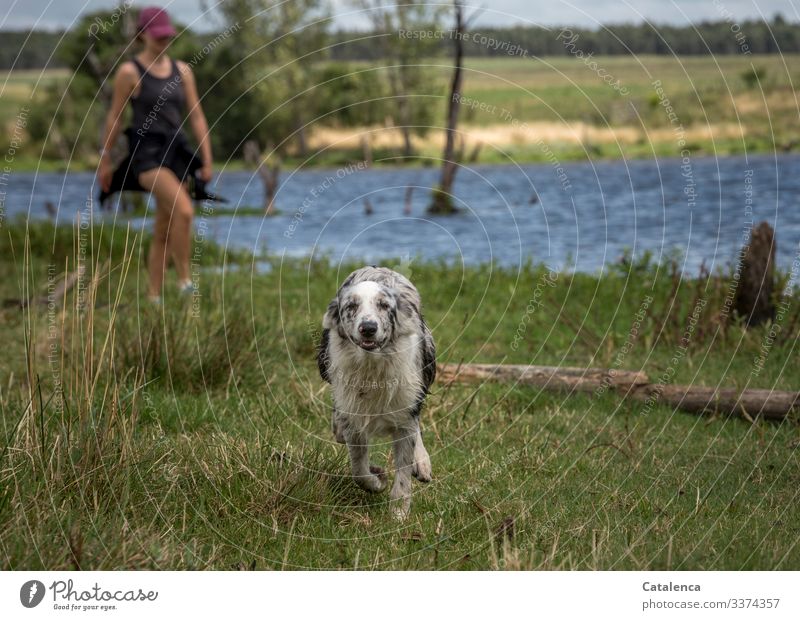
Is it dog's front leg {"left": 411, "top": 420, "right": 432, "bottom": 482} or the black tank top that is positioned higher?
the black tank top

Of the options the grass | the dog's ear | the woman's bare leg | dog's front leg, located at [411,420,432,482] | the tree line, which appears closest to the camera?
the grass

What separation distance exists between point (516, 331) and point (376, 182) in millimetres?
22227

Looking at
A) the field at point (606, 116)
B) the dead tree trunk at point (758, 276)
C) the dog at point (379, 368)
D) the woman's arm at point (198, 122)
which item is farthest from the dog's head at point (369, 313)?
the field at point (606, 116)

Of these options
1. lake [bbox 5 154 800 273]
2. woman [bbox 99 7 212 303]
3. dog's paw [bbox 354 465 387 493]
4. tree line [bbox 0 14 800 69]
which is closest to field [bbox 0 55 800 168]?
lake [bbox 5 154 800 273]

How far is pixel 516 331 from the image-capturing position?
1061 cm

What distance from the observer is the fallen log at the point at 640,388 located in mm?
7551

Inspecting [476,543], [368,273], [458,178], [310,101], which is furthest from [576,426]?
[310,101]

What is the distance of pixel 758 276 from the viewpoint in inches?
426

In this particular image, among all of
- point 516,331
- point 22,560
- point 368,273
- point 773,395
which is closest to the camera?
point 22,560

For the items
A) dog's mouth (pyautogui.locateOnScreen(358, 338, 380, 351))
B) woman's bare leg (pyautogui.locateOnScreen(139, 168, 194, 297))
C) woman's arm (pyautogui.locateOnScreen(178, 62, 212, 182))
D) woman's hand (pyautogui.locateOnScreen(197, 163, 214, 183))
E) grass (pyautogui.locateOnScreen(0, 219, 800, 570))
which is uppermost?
woman's arm (pyautogui.locateOnScreen(178, 62, 212, 182))

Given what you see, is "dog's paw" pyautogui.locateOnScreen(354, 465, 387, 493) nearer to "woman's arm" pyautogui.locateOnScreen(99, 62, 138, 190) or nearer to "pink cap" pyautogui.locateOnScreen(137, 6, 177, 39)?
"woman's arm" pyautogui.locateOnScreen(99, 62, 138, 190)

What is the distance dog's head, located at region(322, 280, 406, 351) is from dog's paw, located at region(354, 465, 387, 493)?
105 centimetres

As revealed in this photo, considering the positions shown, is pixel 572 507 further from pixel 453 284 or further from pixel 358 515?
pixel 453 284

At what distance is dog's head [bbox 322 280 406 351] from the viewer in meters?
4.54
